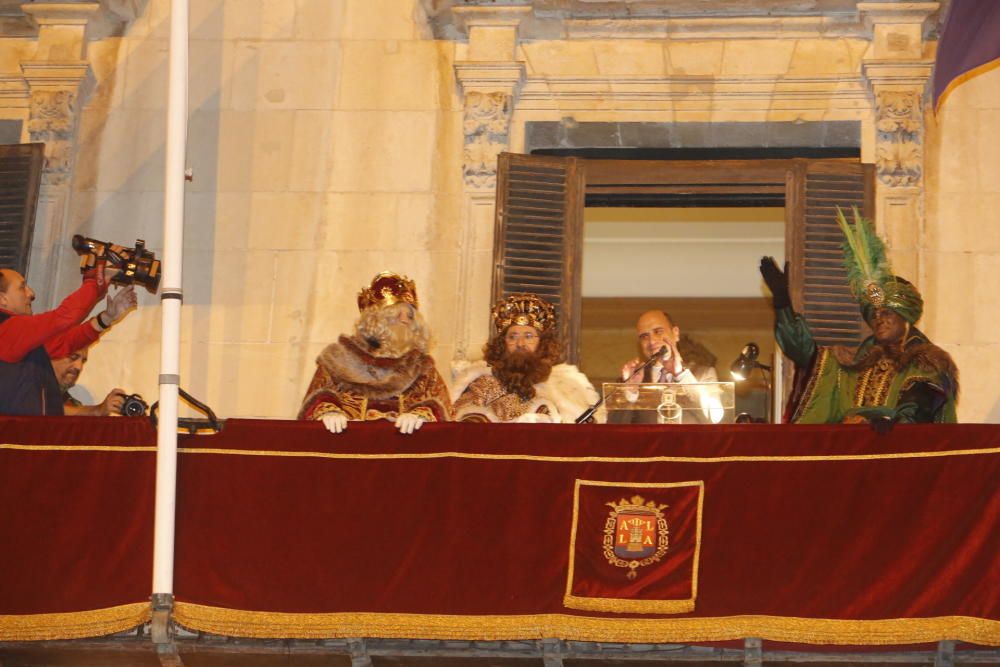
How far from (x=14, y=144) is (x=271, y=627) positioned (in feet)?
14.9

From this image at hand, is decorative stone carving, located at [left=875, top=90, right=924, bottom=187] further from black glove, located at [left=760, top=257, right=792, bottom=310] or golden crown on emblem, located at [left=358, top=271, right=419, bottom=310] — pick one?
golden crown on emblem, located at [left=358, top=271, right=419, bottom=310]

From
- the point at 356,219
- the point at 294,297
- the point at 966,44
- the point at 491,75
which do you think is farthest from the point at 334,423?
the point at 966,44

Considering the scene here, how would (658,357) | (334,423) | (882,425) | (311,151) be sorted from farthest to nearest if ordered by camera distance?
1. (311,151)
2. (658,357)
3. (334,423)
4. (882,425)

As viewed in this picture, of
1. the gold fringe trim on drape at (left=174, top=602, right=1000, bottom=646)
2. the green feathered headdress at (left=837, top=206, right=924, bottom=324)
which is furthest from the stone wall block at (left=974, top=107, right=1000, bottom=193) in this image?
the gold fringe trim on drape at (left=174, top=602, right=1000, bottom=646)

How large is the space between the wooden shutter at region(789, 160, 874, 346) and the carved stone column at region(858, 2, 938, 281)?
0.13 meters

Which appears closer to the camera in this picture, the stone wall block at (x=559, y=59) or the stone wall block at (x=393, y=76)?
the stone wall block at (x=559, y=59)

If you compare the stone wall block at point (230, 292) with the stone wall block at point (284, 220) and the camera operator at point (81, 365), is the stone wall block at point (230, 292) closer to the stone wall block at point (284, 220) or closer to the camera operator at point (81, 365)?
the stone wall block at point (284, 220)

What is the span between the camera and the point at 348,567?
34.1 feet

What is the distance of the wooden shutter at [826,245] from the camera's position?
41.1 feet

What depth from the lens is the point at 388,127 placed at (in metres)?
13.2

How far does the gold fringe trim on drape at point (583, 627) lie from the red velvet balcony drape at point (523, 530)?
1cm

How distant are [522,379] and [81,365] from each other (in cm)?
291

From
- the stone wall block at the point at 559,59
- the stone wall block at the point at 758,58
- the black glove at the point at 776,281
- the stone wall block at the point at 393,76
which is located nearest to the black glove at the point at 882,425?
the black glove at the point at 776,281

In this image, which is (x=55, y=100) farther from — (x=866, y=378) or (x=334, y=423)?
(x=866, y=378)
